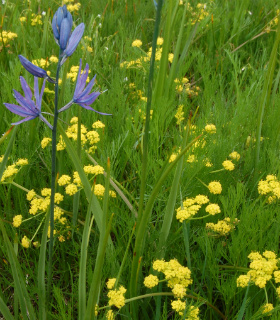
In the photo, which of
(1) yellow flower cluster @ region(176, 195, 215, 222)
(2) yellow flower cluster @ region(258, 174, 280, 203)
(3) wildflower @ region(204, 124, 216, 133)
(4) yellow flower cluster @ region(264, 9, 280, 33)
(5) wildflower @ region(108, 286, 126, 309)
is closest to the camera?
(5) wildflower @ region(108, 286, 126, 309)

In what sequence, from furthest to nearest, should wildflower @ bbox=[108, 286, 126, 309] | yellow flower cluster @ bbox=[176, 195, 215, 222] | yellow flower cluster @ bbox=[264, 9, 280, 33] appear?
yellow flower cluster @ bbox=[264, 9, 280, 33] < yellow flower cluster @ bbox=[176, 195, 215, 222] < wildflower @ bbox=[108, 286, 126, 309]

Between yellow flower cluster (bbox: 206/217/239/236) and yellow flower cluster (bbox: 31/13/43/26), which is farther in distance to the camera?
yellow flower cluster (bbox: 31/13/43/26)

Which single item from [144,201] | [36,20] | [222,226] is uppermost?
[36,20]

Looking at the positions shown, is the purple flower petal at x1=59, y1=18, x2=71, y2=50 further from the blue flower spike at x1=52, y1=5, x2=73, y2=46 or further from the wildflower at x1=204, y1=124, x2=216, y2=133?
the wildflower at x1=204, y1=124, x2=216, y2=133

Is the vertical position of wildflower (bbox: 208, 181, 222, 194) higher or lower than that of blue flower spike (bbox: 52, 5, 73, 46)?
lower

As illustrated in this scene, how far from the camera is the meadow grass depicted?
46.1 inches

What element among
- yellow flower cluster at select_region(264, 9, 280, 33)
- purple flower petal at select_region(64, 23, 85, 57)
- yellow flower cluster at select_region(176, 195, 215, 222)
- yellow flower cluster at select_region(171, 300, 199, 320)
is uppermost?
purple flower petal at select_region(64, 23, 85, 57)

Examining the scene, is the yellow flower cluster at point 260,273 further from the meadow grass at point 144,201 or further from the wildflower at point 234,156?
the wildflower at point 234,156

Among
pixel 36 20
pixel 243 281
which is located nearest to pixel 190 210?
pixel 243 281

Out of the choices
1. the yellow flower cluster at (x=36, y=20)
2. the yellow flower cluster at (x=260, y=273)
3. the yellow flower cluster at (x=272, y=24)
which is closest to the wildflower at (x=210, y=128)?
the yellow flower cluster at (x=260, y=273)

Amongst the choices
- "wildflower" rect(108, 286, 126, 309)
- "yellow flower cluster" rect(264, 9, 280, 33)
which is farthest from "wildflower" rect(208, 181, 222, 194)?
"yellow flower cluster" rect(264, 9, 280, 33)

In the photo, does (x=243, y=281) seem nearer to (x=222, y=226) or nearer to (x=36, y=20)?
(x=222, y=226)

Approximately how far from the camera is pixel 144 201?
169cm

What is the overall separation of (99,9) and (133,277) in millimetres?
2655
